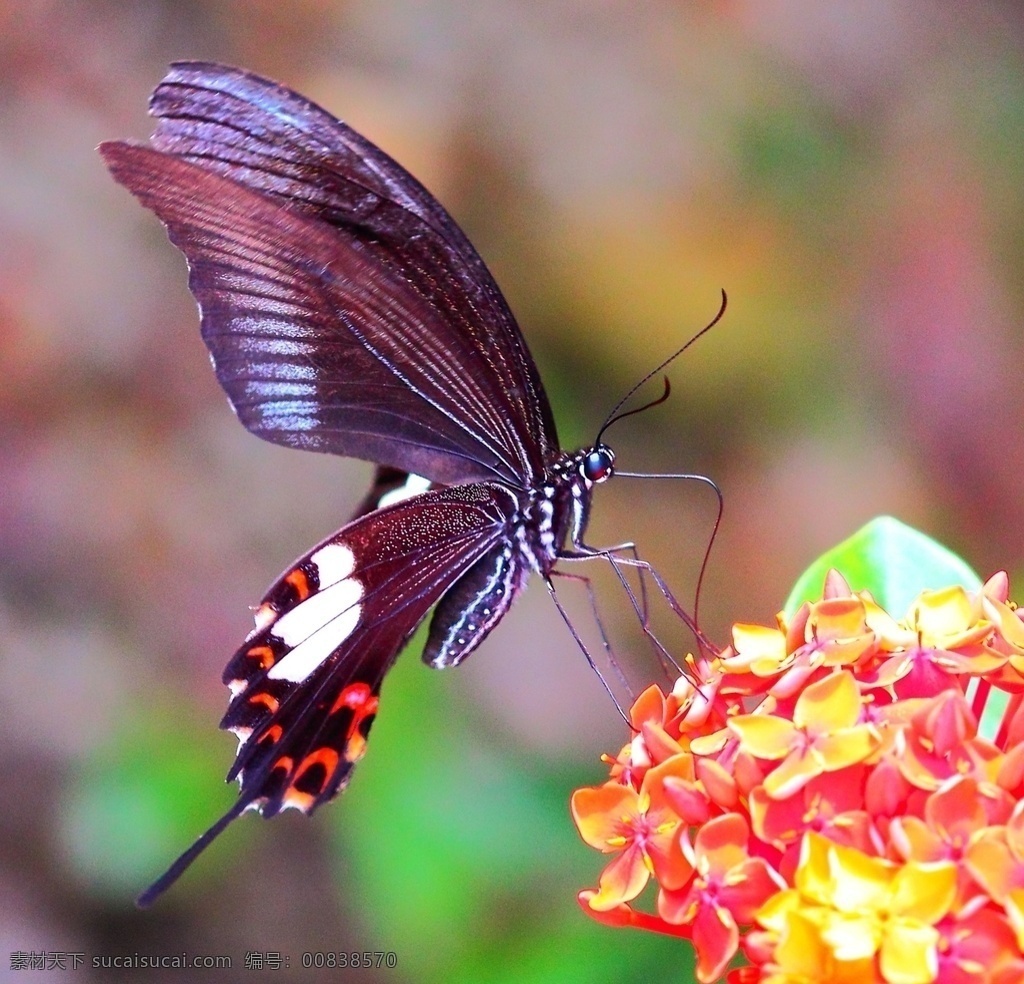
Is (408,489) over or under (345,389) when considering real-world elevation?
under

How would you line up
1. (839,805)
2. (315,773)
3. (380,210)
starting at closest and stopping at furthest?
(839,805) < (380,210) < (315,773)

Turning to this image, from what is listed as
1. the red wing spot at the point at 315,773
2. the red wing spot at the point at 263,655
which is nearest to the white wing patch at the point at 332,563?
the red wing spot at the point at 263,655

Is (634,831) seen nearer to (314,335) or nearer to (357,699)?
(357,699)

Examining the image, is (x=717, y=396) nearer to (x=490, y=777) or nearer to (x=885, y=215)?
(x=885, y=215)

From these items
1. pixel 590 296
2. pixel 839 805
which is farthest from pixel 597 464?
pixel 590 296

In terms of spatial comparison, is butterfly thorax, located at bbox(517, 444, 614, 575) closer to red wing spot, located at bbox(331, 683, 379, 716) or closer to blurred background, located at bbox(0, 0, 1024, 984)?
red wing spot, located at bbox(331, 683, 379, 716)
